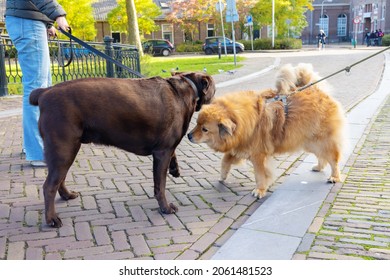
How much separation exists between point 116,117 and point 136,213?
38.1 inches

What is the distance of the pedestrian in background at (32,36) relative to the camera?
4.54 meters

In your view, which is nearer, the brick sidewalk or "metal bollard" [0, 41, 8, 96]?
the brick sidewalk

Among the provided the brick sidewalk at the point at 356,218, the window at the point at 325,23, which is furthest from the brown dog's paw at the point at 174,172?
the window at the point at 325,23

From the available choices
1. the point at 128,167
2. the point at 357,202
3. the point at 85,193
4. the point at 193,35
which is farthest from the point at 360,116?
the point at 193,35

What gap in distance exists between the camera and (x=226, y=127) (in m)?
4.03

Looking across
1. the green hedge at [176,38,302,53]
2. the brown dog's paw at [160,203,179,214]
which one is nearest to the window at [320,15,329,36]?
the green hedge at [176,38,302,53]

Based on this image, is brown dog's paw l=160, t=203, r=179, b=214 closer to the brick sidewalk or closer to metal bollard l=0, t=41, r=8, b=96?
the brick sidewalk

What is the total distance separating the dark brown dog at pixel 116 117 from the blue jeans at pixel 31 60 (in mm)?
1408

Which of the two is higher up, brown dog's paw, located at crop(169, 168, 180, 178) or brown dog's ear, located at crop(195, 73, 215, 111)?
brown dog's ear, located at crop(195, 73, 215, 111)

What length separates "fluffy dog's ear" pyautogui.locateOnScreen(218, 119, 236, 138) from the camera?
4020mm

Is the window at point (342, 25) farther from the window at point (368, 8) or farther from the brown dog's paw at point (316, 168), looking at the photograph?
the brown dog's paw at point (316, 168)

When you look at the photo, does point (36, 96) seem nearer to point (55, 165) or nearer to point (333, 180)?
point (55, 165)

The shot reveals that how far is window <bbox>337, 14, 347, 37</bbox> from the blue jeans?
75492 millimetres

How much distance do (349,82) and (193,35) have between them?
134 ft
